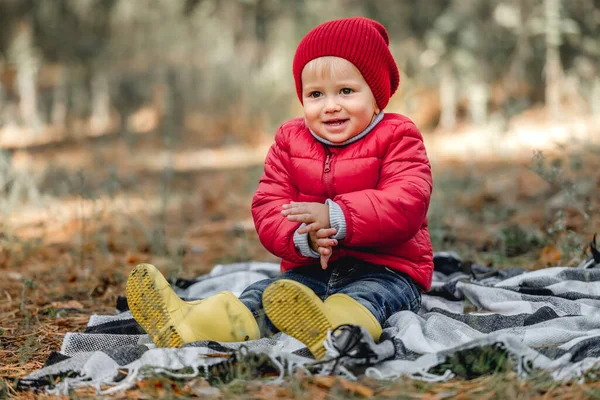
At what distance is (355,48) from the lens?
2396mm

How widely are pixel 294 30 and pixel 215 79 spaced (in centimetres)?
234

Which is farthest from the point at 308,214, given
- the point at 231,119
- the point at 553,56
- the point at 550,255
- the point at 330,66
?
the point at 231,119

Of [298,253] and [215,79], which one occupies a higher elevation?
[215,79]

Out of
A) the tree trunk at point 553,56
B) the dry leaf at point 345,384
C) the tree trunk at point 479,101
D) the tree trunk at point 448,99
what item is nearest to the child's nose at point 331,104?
the dry leaf at point 345,384

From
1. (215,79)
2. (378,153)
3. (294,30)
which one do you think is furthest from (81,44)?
(378,153)

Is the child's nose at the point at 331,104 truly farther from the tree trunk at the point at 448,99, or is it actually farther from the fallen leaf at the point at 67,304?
the tree trunk at the point at 448,99

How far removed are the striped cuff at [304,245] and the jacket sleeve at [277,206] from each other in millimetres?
30

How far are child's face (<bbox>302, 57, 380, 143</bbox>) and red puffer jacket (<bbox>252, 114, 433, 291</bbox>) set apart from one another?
79 millimetres

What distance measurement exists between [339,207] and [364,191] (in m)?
0.12

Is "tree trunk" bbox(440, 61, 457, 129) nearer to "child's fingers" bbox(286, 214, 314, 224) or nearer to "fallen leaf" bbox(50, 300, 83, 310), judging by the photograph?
"fallen leaf" bbox(50, 300, 83, 310)

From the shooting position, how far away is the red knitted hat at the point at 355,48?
2.40 meters

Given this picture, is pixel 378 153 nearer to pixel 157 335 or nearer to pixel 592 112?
pixel 157 335

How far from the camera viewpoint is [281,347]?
84.4 inches

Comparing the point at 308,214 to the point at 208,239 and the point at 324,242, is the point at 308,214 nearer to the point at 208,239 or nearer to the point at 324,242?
the point at 324,242
